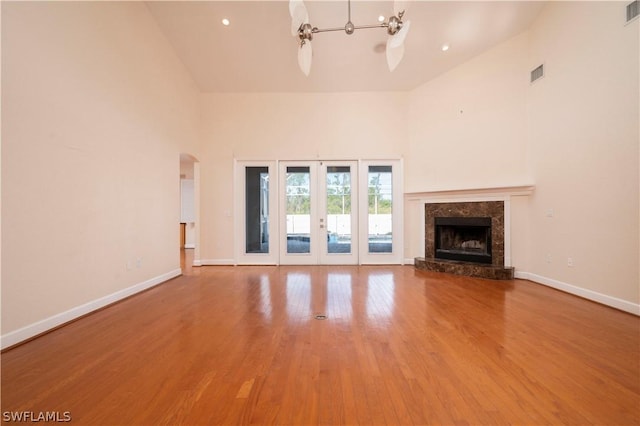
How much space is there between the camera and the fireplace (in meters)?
4.71

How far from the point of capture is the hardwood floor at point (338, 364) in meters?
1.36

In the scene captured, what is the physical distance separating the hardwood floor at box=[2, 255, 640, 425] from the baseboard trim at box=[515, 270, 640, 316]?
0.15 m

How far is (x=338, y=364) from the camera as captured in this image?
5.85 ft

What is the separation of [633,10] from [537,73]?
126 centimetres

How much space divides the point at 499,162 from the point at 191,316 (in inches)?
212

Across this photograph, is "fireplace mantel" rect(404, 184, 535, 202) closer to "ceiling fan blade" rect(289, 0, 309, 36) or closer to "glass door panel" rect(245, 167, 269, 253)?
"glass door panel" rect(245, 167, 269, 253)

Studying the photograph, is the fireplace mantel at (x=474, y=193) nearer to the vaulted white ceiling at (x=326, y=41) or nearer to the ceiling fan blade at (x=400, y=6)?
the vaulted white ceiling at (x=326, y=41)

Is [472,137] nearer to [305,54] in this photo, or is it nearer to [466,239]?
[466,239]

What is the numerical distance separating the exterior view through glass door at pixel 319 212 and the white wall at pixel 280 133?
32cm

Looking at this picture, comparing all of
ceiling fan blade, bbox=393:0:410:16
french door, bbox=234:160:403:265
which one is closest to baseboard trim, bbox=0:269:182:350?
french door, bbox=234:160:403:265

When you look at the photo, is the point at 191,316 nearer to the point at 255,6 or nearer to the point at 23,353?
the point at 23,353

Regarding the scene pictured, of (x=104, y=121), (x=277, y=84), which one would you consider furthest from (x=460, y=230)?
(x=104, y=121)

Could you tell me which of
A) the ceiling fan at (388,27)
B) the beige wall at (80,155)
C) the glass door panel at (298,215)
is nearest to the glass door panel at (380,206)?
the glass door panel at (298,215)

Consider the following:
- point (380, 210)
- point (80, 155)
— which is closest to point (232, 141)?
point (80, 155)
